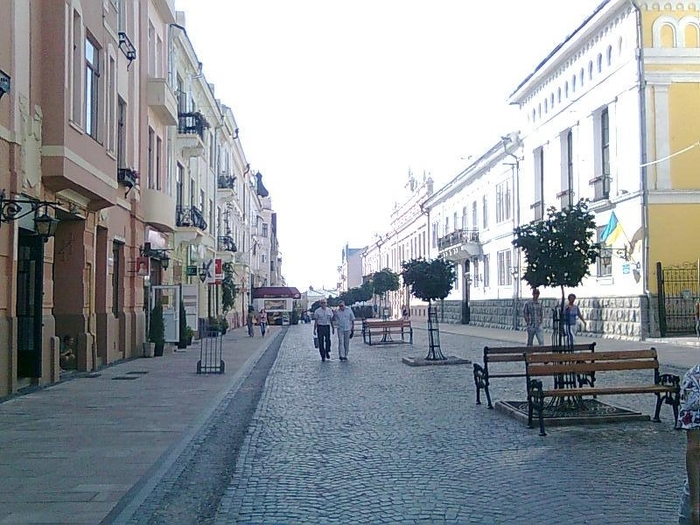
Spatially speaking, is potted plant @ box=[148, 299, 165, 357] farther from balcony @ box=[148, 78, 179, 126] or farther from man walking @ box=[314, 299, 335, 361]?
balcony @ box=[148, 78, 179, 126]

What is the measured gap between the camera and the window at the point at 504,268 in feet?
151

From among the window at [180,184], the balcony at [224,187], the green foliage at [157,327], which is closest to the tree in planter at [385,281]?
the balcony at [224,187]

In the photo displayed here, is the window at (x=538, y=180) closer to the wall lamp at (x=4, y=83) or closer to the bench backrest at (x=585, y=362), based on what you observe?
the bench backrest at (x=585, y=362)

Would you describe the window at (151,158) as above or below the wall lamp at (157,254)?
above

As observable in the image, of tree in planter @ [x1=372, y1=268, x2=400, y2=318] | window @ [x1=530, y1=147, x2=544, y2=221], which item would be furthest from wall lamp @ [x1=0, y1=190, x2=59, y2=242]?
tree in planter @ [x1=372, y1=268, x2=400, y2=318]

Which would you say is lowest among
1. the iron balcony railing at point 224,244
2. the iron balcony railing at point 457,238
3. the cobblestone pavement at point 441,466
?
the cobblestone pavement at point 441,466

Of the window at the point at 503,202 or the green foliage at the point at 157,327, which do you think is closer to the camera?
the green foliage at the point at 157,327

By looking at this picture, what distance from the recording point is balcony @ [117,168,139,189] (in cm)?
2177

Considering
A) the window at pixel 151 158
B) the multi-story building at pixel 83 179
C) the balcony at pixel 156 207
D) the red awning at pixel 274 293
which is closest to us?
the multi-story building at pixel 83 179

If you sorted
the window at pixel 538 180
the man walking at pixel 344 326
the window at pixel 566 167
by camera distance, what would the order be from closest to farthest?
the man walking at pixel 344 326 → the window at pixel 566 167 → the window at pixel 538 180

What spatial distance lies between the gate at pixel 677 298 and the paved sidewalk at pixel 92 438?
621 inches

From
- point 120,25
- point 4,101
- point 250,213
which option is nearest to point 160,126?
point 120,25

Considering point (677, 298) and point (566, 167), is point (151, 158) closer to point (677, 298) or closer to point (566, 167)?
point (677, 298)

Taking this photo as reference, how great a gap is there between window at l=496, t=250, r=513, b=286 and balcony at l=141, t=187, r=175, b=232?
943 inches
